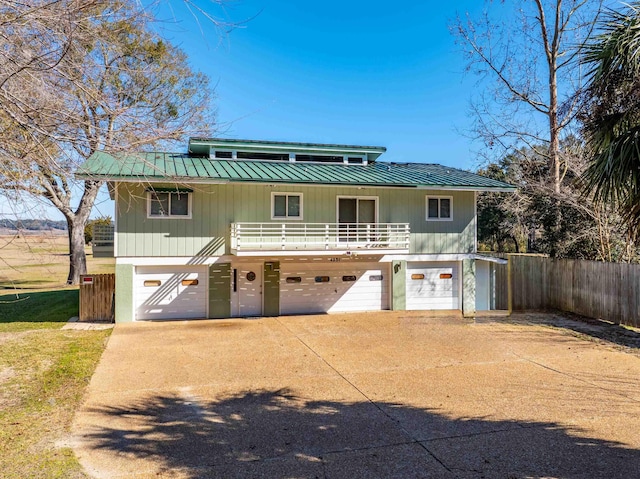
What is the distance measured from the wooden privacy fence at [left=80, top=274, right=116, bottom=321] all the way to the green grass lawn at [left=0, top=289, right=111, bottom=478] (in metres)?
1.00

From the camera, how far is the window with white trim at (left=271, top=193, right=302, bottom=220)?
14.7m

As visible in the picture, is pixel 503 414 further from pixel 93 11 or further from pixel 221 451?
pixel 93 11

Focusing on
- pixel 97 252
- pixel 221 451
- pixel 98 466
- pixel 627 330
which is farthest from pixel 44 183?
pixel 627 330

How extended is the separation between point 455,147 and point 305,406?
1988cm

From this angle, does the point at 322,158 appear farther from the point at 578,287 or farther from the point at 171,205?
the point at 578,287

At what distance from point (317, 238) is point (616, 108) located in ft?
31.2

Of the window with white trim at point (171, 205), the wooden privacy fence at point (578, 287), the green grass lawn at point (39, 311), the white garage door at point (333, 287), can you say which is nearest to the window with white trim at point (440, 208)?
the white garage door at point (333, 287)

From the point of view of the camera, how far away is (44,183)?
595 centimetres

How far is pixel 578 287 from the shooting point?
1448cm

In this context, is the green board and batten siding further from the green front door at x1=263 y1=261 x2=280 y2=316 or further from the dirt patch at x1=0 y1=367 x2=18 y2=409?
the dirt patch at x1=0 y1=367 x2=18 y2=409

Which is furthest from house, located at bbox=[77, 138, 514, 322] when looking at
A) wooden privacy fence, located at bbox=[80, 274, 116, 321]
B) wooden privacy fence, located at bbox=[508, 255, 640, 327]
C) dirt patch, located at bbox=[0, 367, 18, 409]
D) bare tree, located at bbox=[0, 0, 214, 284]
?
bare tree, located at bbox=[0, 0, 214, 284]

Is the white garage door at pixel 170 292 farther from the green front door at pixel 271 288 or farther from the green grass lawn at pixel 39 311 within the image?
the green grass lawn at pixel 39 311

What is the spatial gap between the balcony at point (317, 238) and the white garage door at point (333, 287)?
1.07 m

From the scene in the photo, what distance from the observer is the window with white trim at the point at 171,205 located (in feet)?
44.4
